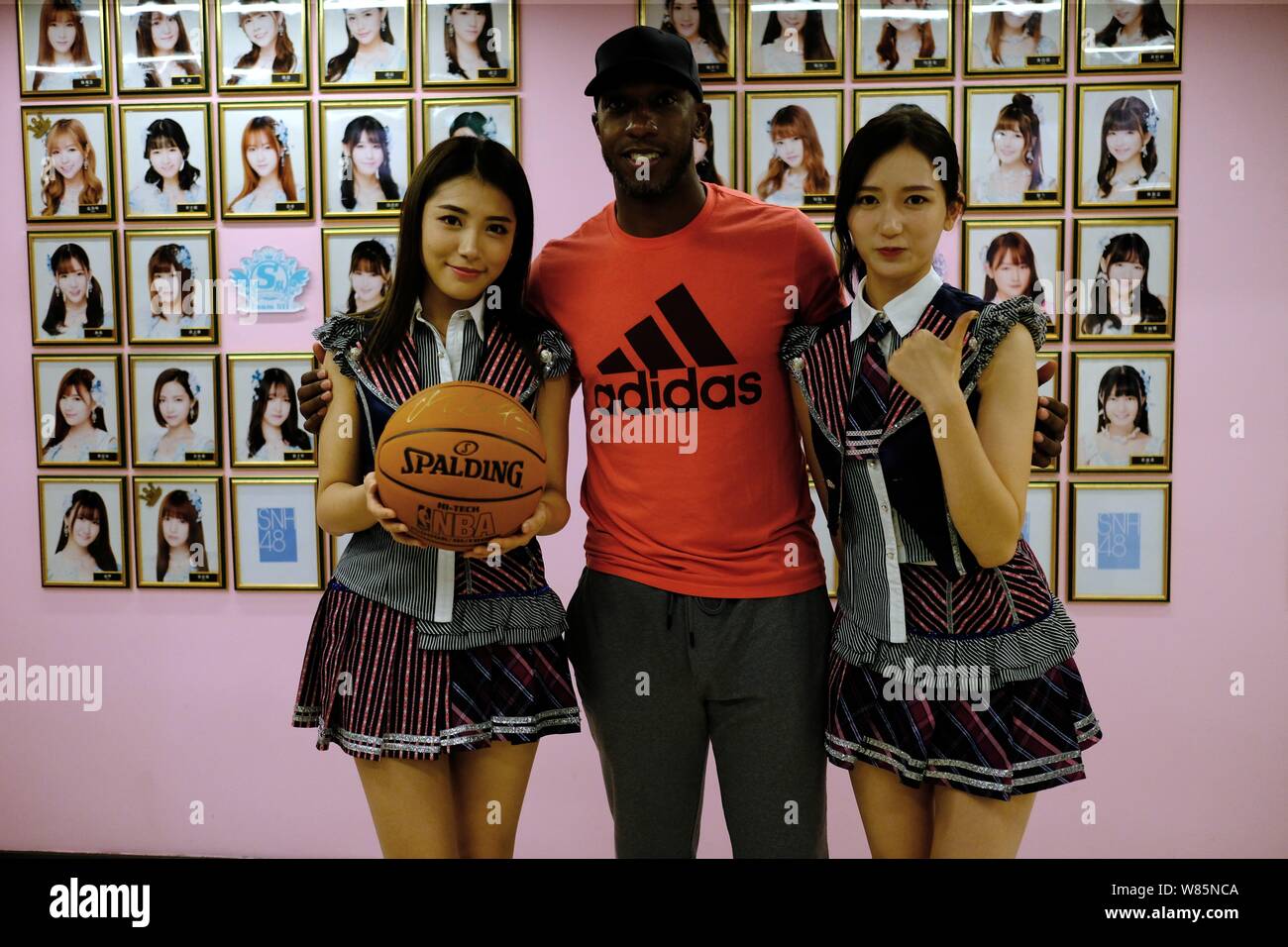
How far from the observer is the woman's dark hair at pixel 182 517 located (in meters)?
2.96

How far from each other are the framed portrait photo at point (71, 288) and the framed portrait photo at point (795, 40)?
2.08m

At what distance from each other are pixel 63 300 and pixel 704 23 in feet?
7.12

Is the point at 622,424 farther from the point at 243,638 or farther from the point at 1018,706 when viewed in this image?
the point at 243,638

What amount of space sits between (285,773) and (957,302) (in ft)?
8.42

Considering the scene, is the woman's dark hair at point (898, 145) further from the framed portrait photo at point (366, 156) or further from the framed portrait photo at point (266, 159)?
the framed portrait photo at point (266, 159)

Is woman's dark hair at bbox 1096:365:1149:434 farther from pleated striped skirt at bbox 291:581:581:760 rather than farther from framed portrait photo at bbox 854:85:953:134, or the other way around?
pleated striped skirt at bbox 291:581:581:760

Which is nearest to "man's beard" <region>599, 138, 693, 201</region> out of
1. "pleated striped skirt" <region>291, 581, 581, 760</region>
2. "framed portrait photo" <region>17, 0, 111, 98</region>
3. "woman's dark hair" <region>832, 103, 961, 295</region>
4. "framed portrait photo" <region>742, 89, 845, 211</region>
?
"woman's dark hair" <region>832, 103, 961, 295</region>

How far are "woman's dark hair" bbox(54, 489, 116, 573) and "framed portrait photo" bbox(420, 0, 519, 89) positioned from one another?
1.71 m

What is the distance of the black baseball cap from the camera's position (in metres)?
1.62

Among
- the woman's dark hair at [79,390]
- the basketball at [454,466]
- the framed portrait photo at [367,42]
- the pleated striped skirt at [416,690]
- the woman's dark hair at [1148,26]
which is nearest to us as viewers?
the basketball at [454,466]

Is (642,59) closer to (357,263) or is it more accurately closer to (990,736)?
(990,736)

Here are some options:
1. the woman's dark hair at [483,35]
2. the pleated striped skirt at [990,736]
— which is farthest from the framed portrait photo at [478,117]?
the pleated striped skirt at [990,736]

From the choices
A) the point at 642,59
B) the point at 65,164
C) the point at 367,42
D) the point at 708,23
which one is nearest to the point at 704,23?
the point at 708,23
